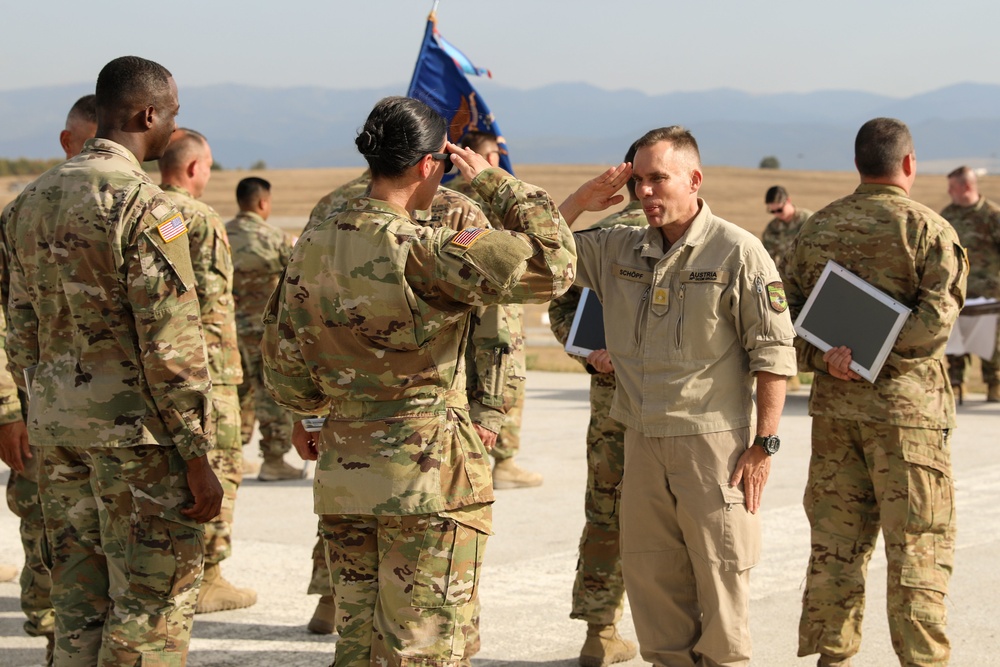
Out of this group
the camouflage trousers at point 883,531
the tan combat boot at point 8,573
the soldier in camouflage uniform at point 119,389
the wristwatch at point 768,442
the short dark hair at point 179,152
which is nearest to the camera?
the soldier in camouflage uniform at point 119,389

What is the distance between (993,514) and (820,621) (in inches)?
151

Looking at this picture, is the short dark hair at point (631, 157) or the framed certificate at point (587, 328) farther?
the framed certificate at point (587, 328)

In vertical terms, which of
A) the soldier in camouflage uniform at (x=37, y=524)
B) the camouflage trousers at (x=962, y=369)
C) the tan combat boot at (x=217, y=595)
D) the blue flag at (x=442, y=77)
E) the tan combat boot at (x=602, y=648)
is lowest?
the camouflage trousers at (x=962, y=369)

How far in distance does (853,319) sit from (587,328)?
3.97 ft

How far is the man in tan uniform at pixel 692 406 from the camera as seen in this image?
4234mm

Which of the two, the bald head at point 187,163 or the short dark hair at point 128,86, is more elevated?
the short dark hair at point 128,86

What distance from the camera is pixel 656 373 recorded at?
4.37m

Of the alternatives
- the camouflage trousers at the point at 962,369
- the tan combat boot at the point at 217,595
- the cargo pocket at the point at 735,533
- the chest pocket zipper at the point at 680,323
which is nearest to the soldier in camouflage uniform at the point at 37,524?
the tan combat boot at the point at 217,595

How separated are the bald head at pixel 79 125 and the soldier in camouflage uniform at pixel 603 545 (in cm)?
241

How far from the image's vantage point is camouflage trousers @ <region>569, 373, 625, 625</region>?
207 inches

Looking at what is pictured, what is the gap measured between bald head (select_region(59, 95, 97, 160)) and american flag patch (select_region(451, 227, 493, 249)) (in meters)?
2.68

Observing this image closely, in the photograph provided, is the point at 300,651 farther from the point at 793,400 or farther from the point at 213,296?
the point at 793,400

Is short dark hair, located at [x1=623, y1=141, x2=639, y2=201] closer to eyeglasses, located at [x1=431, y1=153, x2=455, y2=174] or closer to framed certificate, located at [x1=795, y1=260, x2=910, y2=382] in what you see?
eyeglasses, located at [x1=431, y1=153, x2=455, y2=174]

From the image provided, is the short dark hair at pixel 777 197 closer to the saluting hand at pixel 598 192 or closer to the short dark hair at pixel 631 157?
the short dark hair at pixel 631 157
